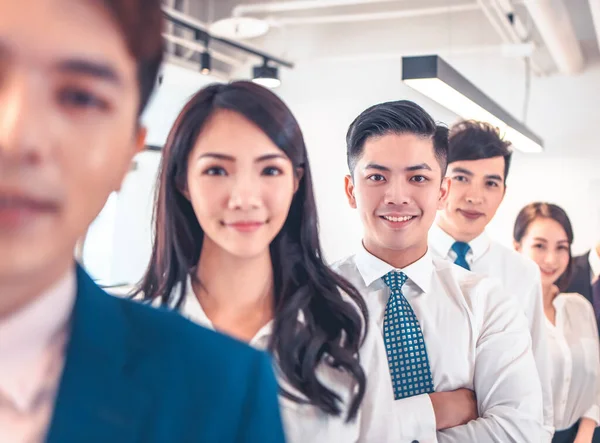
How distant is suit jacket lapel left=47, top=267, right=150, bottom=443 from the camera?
1.96 ft

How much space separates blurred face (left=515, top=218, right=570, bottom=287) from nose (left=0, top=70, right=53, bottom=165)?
283cm

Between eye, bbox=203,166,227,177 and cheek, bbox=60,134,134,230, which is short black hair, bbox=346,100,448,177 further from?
cheek, bbox=60,134,134,230

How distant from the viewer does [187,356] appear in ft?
2.24

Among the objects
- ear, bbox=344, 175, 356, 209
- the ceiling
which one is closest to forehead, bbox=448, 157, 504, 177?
ear, bbox=344, 175, 356, 209

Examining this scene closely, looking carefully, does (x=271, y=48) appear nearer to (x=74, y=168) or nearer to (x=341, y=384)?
(x=341, y=384)

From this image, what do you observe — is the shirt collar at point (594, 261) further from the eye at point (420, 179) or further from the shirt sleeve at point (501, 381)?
the eye at point (420, 179)

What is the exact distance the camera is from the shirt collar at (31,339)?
574 mm

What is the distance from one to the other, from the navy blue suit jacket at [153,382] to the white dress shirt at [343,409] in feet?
1.23

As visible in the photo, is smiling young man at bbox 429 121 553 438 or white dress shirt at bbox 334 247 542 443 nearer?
white dress shirt at bbox 334 247 542 443

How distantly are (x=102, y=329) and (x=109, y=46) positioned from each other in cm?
28

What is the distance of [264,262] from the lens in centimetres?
110

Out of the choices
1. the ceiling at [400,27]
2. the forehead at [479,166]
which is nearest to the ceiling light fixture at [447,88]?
the forehead at [479,166]

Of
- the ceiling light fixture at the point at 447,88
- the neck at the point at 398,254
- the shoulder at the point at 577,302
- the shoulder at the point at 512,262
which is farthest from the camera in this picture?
the shoulder at the point at 577,302

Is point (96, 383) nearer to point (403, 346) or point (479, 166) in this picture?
point (403, 346)
